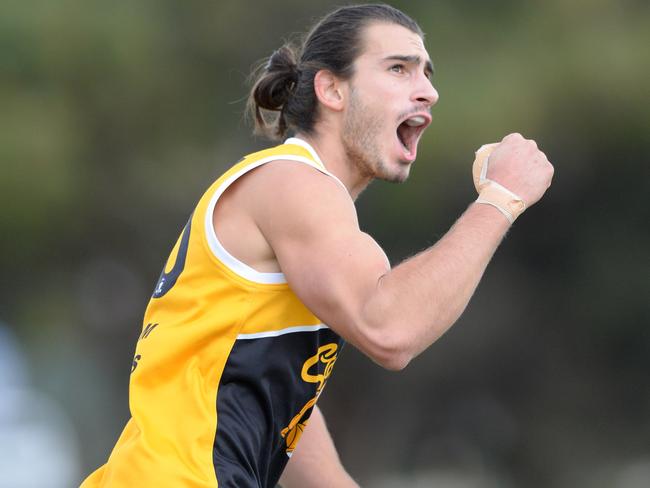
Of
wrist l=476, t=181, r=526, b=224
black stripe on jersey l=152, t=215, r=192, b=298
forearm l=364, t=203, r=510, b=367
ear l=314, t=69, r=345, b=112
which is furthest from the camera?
ear l=314, t=69, r=345, b=112

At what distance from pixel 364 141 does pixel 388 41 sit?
397 millimetres

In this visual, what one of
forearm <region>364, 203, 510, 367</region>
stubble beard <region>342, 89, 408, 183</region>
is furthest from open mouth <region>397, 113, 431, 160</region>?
forearm <region>364, 203, 510, 367</region>

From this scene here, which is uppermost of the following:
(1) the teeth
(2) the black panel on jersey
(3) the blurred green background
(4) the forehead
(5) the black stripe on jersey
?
(4) the forehead

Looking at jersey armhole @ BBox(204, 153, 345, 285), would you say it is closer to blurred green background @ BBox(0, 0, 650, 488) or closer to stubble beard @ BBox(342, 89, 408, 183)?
stubble beard @ BBox(342, 89, 408, 183)

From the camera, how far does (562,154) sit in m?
10.9

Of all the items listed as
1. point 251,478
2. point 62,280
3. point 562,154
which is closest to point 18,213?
point 62,280

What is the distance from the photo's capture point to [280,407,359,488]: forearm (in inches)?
160

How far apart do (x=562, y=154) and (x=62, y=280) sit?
16.5 ft

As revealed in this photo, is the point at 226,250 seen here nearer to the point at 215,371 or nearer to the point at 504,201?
the point at 215,371

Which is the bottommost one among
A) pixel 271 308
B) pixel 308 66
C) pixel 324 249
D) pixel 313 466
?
pixel 313 466

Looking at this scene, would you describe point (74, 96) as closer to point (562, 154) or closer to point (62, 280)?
point (62, 280)

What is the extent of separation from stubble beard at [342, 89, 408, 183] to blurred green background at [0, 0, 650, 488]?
22.5 ft

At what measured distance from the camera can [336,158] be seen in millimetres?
3805

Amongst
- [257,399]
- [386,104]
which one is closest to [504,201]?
[386,104]
